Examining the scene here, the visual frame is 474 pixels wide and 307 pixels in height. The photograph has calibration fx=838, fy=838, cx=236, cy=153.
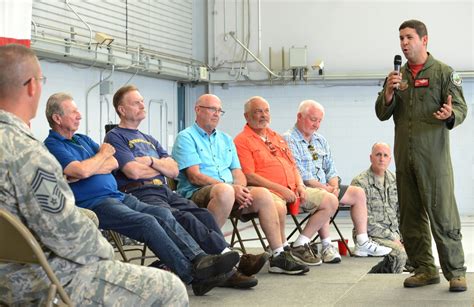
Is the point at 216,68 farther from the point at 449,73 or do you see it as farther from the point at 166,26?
the point at 449,73

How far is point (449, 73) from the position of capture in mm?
5023

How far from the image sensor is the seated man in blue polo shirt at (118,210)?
14.8ft

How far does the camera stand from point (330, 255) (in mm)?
6695

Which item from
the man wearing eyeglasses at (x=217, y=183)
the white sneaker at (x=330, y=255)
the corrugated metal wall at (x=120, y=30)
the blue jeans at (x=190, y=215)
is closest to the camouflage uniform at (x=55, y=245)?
the blue jeans at (x=190, y=215)

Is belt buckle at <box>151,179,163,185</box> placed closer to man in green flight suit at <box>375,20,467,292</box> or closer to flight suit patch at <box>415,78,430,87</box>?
man in green flight suit at <box>375,20,467,292</box>

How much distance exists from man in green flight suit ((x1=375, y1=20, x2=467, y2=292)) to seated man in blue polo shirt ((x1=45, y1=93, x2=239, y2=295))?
1.24 meters

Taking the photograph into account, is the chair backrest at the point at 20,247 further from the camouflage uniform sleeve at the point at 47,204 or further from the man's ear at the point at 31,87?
the man's ear at the point at 31,87

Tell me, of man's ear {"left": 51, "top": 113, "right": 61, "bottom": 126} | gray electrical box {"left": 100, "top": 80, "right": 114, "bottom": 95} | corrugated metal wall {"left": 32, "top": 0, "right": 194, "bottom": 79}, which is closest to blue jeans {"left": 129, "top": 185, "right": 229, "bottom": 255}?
man's ear {"left": 51, "top": 113, "right": 61, "bottom": 126}

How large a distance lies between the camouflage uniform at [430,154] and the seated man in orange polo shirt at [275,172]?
4.76 feet

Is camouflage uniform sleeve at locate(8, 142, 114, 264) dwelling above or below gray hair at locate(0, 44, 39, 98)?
below

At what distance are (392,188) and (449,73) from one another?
2297mm

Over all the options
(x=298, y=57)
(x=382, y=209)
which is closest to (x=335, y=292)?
(x=382, y=209)

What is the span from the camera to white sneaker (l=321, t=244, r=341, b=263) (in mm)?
6675

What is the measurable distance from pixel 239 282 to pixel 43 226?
8.87 ft
